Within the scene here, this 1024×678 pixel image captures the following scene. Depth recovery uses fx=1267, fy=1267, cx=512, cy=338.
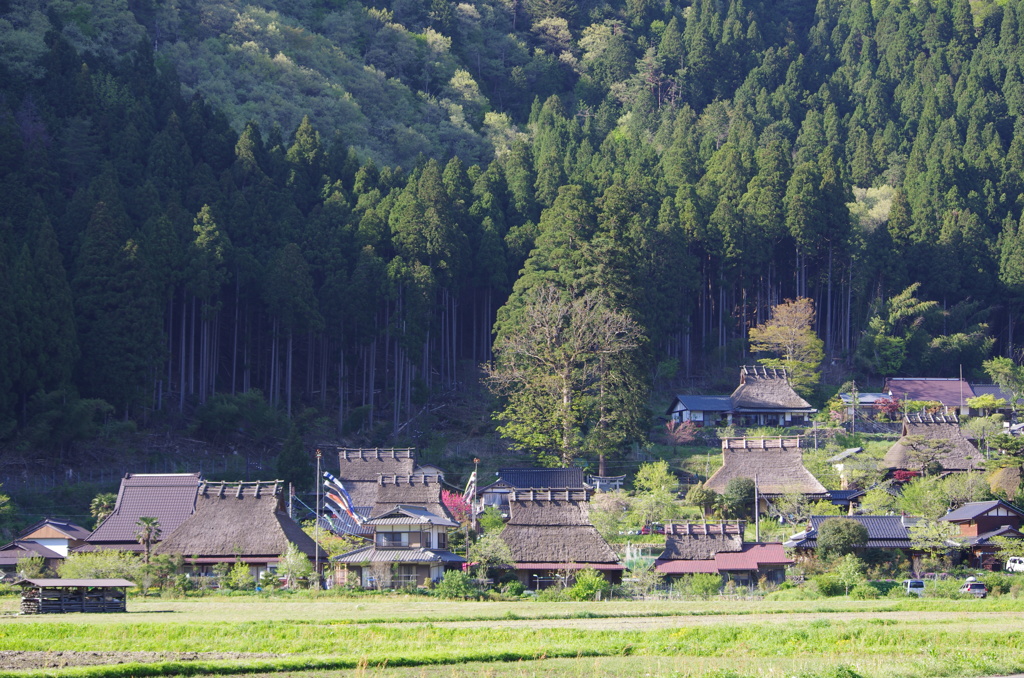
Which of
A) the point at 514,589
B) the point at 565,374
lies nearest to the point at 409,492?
the point at 565,374

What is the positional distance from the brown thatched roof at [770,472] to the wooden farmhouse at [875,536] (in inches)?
310

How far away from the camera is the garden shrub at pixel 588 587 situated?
35781mm

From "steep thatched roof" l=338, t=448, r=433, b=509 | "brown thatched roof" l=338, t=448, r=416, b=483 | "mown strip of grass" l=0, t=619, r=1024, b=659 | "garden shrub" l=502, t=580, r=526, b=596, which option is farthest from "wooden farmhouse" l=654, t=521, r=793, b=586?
"brown thatched roof" l=338, t=448, r=416, b=483

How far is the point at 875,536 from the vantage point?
4116cm

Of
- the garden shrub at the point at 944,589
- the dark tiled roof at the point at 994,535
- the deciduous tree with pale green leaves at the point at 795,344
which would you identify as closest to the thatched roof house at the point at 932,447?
the deciduous tree with pale green leaves at the point at 795,344

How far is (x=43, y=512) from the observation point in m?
45.7

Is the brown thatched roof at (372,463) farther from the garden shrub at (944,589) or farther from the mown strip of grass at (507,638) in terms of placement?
the mown strip of grass at (507,638)

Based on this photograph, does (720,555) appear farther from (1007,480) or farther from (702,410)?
(702,410)

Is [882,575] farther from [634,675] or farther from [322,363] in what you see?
[322,363]

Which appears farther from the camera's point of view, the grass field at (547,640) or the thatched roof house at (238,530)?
the thatched roof house at (238,530)

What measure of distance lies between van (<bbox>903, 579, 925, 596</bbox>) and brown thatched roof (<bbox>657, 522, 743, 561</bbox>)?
6.20 meters

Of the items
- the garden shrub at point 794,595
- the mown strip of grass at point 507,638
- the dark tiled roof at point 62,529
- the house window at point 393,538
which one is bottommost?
the garden shrub at point 794,595

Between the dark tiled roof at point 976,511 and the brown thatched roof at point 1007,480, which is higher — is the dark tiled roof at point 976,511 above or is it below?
below

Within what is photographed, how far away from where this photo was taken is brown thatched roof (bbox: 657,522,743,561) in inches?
1620
